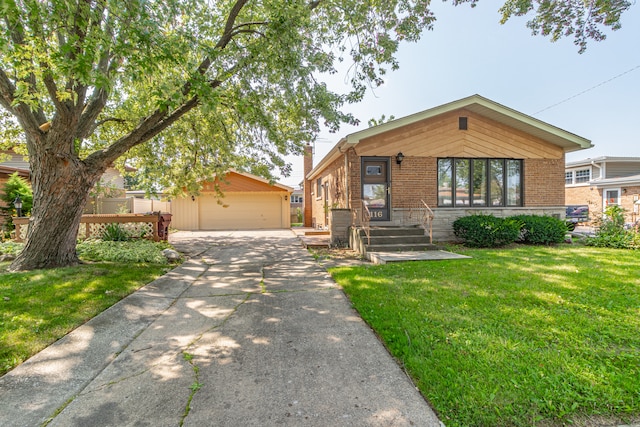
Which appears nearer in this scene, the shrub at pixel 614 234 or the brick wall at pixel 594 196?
the shrub at pixel 614 234

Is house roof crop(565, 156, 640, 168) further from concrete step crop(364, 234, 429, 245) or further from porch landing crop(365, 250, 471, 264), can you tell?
porch landing crop(365, 250, 471, 264)

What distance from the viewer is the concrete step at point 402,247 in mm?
7914

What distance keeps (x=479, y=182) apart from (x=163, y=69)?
9.84m

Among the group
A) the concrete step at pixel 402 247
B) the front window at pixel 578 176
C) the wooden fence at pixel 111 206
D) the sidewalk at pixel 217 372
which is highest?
the front window at pixel 578 176

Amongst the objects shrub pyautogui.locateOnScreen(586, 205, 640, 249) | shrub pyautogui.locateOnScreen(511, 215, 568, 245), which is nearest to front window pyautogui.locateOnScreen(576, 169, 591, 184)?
shrub pyautogui.locateOnScreen(586, 205, 640, 249)

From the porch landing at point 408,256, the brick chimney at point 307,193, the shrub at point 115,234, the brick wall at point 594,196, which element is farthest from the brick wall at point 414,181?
the brick wall at point 594,196

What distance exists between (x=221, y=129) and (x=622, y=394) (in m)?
10.3

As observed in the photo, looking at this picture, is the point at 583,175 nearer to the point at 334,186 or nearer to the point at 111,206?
the point at 334,186

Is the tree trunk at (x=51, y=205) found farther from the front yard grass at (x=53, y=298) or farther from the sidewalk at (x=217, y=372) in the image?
the sidewalk at (x=217, y=372)

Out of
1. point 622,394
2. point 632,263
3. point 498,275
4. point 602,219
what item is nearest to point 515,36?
point 602,219

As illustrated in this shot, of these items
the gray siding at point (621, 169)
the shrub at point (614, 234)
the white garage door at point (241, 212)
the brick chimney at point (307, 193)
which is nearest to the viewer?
the shrub at point (614, 234)

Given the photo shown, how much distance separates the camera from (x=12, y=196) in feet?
36.7

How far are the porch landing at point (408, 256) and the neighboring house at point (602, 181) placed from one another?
54.7ft

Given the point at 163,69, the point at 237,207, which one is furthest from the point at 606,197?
the point at 163,69
